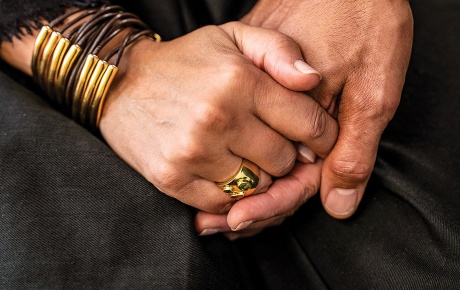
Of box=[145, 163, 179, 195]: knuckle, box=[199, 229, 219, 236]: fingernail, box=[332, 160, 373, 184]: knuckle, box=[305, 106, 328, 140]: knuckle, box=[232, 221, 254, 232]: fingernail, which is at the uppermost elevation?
box=[305, 106, 328, 140]: knuckle

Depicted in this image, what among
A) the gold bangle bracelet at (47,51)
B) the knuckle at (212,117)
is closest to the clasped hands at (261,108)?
the knuckle at (212,117)

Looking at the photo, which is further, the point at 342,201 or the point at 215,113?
the point at 342,201

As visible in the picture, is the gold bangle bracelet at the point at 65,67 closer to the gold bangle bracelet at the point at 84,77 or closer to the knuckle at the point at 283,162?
the gold bangle bracelet at the point at 84,77

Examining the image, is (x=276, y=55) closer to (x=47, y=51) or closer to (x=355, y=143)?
(x=355, y=143)

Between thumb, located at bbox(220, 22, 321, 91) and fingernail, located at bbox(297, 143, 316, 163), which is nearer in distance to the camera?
thumb, located at bbox(220, 22, 321, 91)

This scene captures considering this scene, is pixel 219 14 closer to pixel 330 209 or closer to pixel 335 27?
pixel 335 27

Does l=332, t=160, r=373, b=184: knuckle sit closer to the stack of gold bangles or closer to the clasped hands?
the clasped hands

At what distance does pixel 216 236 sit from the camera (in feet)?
2.51

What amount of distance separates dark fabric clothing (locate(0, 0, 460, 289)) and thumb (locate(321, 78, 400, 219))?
0.06m

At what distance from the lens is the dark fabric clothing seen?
641 millimetres

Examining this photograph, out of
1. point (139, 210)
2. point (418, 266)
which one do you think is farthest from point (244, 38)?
point (418, 266)

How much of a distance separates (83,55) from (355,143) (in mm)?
441

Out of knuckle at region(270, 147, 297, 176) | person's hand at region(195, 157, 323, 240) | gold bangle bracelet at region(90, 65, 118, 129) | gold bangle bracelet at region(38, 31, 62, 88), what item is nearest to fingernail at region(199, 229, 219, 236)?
person's hand at region(195, 157, 323, 240)

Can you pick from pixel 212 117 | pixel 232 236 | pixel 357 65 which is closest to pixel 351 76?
pixel 357 65
